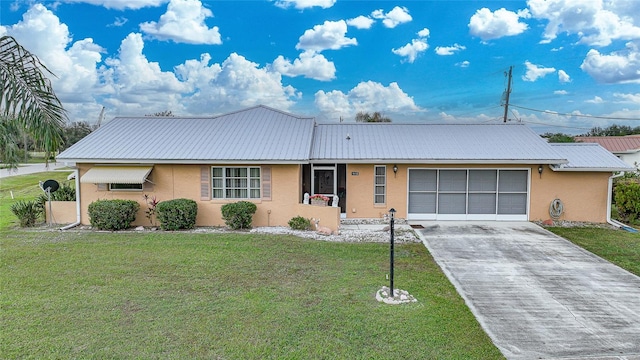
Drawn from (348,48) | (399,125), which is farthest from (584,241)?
(348,48)

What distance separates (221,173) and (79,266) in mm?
5761

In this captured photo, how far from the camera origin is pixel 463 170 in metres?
14.4

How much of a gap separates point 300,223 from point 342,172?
10.0 ft

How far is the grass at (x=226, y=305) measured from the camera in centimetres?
528

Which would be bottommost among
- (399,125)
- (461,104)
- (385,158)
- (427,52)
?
(385,158)

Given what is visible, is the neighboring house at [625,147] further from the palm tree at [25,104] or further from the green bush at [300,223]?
the palm tree at [25,104]

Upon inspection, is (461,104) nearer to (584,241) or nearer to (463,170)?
(463,170)

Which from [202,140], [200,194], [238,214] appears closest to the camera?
[238,214]

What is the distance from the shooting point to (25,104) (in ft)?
17.5

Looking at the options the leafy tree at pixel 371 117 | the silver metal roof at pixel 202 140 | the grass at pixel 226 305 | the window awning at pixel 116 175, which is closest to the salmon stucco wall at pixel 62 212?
the window awning at pixel 116 175

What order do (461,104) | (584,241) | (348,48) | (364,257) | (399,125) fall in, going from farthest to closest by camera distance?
(461,104)
(348,48)
(399,125)
(584,241)
(364,257)

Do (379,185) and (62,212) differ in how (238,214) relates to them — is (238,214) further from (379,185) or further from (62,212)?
(62,212)

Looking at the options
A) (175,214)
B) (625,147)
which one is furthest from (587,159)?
(625,147)

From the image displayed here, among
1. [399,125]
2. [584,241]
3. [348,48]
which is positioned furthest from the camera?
[348,48]
